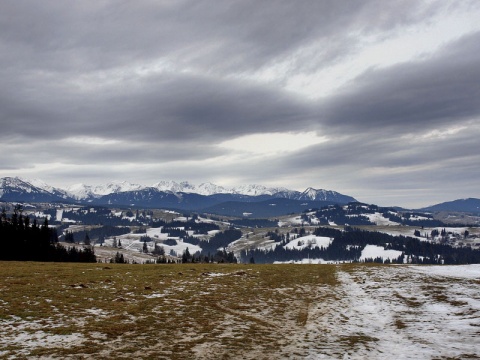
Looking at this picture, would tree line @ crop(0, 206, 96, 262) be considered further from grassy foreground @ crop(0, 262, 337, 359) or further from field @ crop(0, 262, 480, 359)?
field @ crop(0, 262, 480, 359)

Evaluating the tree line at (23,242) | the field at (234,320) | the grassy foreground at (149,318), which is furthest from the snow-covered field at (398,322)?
the tree line at (23,242)

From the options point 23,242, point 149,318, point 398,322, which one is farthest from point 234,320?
point 23,242

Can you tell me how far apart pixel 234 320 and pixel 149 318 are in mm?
5214

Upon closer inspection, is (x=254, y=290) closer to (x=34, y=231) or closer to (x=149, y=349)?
(x=149, y=349)

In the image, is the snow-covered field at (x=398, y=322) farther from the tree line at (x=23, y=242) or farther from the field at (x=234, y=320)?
the tree line at (x=23, y=242)

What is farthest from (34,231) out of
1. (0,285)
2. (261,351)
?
(261,351)

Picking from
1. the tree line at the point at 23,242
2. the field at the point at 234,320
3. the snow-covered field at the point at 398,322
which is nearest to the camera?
the field at the point at 234,320

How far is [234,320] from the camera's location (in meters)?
20.8

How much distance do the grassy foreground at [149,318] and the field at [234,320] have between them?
0.21 ft

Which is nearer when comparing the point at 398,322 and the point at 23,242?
the point at 398,322

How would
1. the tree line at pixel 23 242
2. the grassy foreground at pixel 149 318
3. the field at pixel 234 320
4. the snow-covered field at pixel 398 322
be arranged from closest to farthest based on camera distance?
1. the grassy foreground at pixel 149 318
2. the field at pixel 234 320
3. the snow-covered field at pixel 398 322
4. the tree line at pixel 23 242

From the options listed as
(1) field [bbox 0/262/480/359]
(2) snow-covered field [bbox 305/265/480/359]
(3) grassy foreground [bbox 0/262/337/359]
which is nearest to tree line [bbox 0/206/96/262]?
(3) grassy foreground [bbox 0/262/337/359]

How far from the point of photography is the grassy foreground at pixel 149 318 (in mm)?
14898

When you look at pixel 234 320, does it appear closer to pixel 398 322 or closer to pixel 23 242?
pixel 398 322
